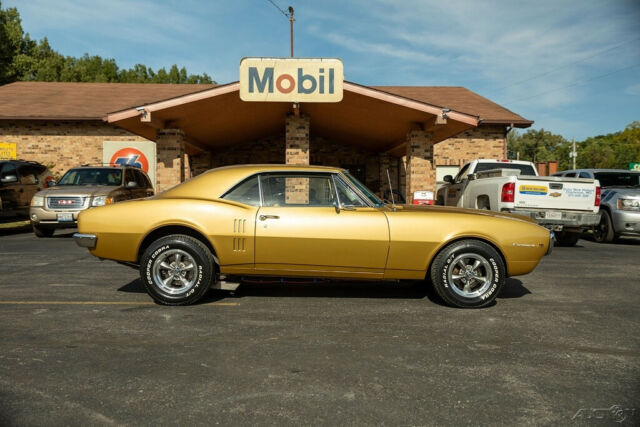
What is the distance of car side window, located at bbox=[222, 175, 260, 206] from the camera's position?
5.00 meters

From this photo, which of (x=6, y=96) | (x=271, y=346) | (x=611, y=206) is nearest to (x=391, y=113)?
(x=611, y=206)

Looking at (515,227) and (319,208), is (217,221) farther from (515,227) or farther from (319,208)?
(515,227)

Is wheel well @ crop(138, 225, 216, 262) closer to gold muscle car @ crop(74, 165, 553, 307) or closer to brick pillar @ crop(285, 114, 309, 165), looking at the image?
gold muscle car @ crop(74, 165, 553, 307)

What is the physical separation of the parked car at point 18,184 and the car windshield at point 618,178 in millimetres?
15038

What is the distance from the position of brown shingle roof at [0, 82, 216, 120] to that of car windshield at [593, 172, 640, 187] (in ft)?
46.9

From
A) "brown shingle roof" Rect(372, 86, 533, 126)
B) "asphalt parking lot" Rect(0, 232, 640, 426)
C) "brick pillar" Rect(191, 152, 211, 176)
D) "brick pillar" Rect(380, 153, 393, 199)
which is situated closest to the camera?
"asphalt parking lot" Rect(0, 232, 640, 426)

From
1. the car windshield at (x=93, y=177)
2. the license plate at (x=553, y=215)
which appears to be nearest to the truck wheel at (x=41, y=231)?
the car windshield at (x=93, y=177)

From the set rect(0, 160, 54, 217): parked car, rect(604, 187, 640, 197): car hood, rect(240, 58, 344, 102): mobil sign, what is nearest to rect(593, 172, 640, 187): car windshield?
rect(604, 187, 640, 197): car hood

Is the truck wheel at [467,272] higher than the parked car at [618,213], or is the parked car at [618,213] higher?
the parked car at [618,213]

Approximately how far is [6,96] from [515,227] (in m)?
24.4

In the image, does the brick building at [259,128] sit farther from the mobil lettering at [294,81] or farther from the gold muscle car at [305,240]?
the gold muscle car at [305,240]

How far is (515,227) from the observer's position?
4.96 m

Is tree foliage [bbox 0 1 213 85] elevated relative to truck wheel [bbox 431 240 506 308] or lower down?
elevated

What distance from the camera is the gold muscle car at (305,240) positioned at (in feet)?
15.9
